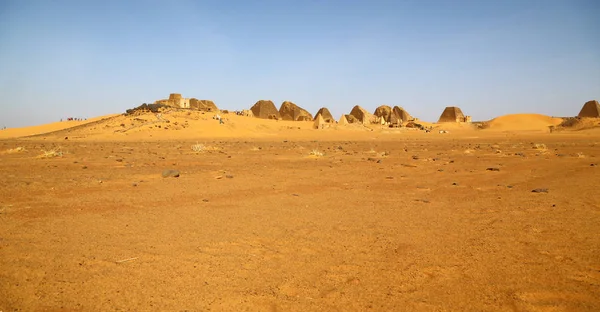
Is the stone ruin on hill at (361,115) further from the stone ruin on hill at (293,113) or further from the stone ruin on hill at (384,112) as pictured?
the stone ruin on hill at (293,113)

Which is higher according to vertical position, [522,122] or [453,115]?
[453,115]

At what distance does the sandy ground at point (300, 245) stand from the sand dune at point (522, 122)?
193 feet

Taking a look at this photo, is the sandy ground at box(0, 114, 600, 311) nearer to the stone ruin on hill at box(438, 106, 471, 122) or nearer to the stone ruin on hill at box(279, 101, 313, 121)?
the stone ruin on hill at box(279, 101, 313, 121)

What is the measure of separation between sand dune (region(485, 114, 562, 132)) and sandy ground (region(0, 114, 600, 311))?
58.9 metres

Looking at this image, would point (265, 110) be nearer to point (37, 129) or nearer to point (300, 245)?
point (37, 129)

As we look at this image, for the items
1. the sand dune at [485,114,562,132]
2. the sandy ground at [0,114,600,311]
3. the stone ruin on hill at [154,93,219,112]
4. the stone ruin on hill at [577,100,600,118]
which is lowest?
the sandy ground at [0,114,600,311]

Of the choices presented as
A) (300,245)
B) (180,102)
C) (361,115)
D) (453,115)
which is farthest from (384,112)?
(300,245)

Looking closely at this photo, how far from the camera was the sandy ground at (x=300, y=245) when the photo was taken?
9.15ft

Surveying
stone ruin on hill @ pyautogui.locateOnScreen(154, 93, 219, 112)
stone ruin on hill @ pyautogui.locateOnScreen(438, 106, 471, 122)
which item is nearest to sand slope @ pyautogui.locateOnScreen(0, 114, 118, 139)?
stone ruin on hill @ pyautogui.locateOnScreen(154, 93, 219, 112)

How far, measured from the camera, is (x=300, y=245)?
397 centimetres

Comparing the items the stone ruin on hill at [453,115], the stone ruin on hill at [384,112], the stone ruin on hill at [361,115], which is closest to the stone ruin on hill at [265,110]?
the stone ruin on hill at [361,115]

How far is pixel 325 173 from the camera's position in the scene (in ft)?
31.4

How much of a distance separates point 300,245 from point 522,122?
68102 millimetres

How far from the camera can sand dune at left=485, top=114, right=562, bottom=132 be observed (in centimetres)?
5947
